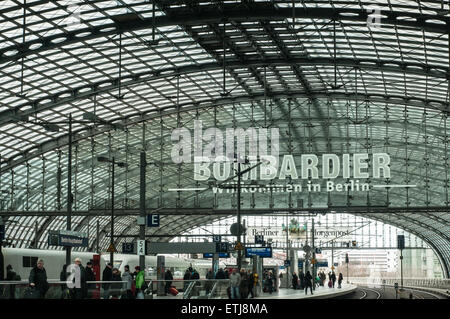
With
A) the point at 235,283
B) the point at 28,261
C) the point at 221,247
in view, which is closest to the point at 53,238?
the point at 235,283

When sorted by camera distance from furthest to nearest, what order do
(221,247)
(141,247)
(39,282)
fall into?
(221,247)
(141,247)
(39,282)

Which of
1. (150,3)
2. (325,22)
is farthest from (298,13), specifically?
(150,3)

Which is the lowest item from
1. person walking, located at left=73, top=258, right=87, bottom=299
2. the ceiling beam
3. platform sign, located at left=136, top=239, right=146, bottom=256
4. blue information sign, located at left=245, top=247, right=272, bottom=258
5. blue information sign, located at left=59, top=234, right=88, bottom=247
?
person walking, located at left=73, top=258, right=87, bottom=299

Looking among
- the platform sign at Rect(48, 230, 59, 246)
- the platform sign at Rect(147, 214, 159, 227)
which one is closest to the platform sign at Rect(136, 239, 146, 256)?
the platform sign at Rect(147, 214, 159, 227)

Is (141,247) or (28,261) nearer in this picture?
(141,247)

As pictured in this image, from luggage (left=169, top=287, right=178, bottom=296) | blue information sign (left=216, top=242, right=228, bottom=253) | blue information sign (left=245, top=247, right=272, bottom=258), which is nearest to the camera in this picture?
luggage (left=169, top=287, right=178, bottom=296)

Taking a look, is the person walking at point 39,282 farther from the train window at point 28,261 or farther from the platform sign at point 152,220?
the train window at point 28,261

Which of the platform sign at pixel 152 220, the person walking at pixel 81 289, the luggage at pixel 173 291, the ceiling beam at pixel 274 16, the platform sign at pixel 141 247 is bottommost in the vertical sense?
the luggage at pixel 173 291

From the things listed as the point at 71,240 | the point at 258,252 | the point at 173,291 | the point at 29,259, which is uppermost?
the point at 71,240

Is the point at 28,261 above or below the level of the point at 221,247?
below

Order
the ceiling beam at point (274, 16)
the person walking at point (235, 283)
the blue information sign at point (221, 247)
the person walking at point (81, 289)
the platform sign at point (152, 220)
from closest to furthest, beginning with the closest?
1. the person walking at point (81, 289)
2. the person walking at point (235, 283)
3. the platform sign at point (152, 220)
4. the ceiling beam at point (274, 16)
5. the blue information sign at point (221, 247)

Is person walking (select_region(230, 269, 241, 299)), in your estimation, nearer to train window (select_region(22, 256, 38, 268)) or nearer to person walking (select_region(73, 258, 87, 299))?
person walking (select_region(73, 258, 87, 299))

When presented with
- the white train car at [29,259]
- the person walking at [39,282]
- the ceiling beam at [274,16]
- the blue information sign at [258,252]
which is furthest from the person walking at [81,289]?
the blue information sign at [258,252]

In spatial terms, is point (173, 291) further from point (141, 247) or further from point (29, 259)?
point (29, 259)
